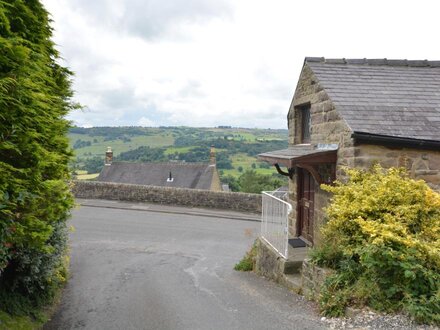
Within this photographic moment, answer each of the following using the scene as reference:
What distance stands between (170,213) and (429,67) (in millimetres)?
14721

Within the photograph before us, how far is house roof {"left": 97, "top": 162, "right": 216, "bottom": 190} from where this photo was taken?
4469 cm

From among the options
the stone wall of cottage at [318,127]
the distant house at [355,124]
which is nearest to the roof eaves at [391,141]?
the distant house at [355,124]

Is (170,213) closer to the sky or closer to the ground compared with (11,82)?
closer to the ground

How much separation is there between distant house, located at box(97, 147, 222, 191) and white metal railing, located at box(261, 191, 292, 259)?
32.6 meters

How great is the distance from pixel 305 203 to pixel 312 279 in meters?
4.01

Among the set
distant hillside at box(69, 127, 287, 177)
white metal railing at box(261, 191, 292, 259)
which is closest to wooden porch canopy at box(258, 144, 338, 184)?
white metal railing at box(261, 191, 292, 259)

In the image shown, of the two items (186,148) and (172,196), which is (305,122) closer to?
(172,196)

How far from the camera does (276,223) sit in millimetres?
9367

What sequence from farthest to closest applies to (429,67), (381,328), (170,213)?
1. (170,213)
2. (429,67)
3. (381,328)

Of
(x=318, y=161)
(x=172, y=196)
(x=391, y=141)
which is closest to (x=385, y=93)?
(x=391, y=141)

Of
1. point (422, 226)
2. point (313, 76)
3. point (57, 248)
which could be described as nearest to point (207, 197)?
point (313, 76)

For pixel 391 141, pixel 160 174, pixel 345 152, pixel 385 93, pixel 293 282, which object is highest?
pixel 385 93

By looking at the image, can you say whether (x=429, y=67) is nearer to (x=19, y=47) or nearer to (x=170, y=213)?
(x=19, y=47)

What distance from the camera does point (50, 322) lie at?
689 centimetres
